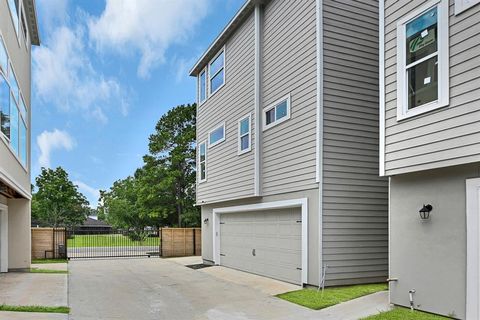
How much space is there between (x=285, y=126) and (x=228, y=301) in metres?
4.70

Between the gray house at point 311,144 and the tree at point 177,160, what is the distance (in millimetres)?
16648

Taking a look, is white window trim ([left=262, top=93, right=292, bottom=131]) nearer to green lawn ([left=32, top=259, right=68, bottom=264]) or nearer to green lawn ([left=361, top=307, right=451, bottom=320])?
green lawn ([left=361, top=307, right=451, bottom=320])

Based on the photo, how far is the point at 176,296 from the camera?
9609 millimetres

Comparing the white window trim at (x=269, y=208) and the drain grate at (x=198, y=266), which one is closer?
the white window trim at (x=269, y=208)

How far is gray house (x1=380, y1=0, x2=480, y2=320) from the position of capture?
6.09 m

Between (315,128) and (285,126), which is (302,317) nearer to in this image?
(315,128)

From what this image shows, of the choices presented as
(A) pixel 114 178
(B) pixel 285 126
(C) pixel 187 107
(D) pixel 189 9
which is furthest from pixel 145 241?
(A) pixel 114 178

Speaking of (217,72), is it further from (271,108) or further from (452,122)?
(452,122)

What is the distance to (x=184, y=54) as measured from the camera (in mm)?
32312

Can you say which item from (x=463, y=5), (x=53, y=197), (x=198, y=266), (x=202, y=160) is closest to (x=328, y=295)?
(x=463, y=5)

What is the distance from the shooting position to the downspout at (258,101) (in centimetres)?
1238

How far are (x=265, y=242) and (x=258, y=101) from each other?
4087mm

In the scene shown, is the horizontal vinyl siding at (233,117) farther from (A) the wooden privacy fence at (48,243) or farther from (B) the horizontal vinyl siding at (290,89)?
(A) the wooden privacy fence at (48,243)

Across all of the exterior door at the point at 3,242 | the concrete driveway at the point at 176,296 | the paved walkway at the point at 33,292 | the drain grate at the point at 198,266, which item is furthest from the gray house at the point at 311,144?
the exterior door at the point at 3,242
